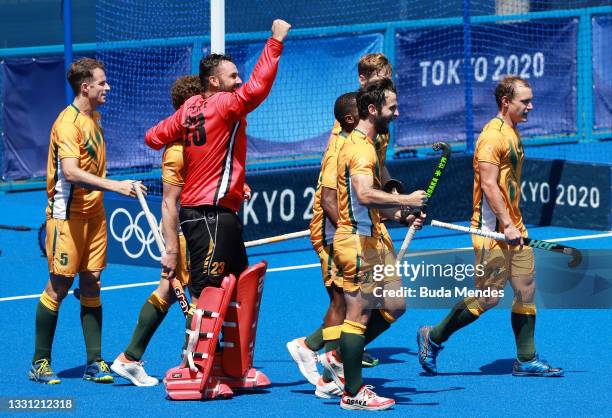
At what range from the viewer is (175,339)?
394 inches

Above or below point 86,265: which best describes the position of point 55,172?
above

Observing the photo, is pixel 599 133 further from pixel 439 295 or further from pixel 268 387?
pixel 268 387

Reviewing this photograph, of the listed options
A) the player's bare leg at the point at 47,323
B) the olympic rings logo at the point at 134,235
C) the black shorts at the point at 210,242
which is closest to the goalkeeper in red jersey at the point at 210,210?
the black shorts at the point at 210,242

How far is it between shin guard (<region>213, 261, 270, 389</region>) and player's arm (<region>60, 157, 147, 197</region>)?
0.89 m

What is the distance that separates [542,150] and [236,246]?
11.6m

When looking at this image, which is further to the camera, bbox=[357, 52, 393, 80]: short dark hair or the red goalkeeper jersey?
bbox=[357, 52, 393, 80]: short dark hair

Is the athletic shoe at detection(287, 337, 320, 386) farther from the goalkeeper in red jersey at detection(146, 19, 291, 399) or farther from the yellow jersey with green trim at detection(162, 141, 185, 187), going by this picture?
the yellow jersey with green trim at detection(162, 141, 185, 187)

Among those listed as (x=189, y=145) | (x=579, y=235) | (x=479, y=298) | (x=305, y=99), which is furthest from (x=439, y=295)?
(x=305, y=99)

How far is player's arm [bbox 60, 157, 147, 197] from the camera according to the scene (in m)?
8.30

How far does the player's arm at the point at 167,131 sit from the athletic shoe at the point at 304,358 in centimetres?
163

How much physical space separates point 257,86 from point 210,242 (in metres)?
1.03

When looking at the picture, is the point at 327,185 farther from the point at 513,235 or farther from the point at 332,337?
the point at 513,235

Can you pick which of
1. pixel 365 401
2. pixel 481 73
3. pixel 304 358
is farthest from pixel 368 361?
pixel 481 73

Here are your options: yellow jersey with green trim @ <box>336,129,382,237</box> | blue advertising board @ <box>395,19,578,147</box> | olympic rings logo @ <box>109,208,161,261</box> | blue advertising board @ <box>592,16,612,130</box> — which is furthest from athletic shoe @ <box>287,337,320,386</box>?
blue advertising board @ <box>592,16,612,130</box>
